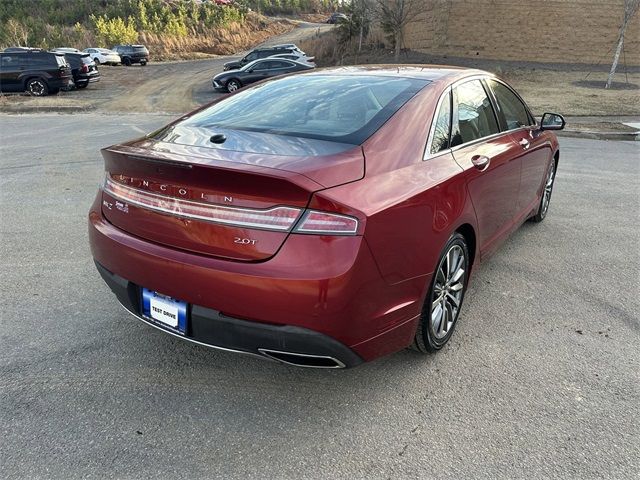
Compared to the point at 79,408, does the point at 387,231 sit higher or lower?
higher

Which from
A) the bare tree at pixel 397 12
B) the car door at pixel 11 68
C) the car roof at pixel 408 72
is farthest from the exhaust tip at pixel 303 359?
the bare tree at pixel 397 12

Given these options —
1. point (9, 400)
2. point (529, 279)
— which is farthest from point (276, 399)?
point (529, 279)

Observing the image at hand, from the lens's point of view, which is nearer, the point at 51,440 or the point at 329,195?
the point at 329,195

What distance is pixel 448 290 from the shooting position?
294 centimetres

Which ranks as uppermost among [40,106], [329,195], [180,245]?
[329,195]

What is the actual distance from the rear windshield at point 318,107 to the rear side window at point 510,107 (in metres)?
1.07

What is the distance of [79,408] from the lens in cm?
248

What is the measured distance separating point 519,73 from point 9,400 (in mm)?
24223

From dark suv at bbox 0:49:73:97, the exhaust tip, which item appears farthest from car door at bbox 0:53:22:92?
the exhaust tip

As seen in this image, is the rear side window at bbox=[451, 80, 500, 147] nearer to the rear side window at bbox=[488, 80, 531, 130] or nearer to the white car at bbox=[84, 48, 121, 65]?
the rear side window at bbox=[488, 80, 531, 130]

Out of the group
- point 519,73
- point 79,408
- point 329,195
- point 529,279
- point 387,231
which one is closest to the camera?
point 329,195

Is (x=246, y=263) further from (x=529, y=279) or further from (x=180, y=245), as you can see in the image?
(x=529, y=279)

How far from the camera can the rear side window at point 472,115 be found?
3145 mm

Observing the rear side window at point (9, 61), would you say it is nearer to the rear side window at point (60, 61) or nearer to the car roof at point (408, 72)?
the rear side window at point (60, 61)
